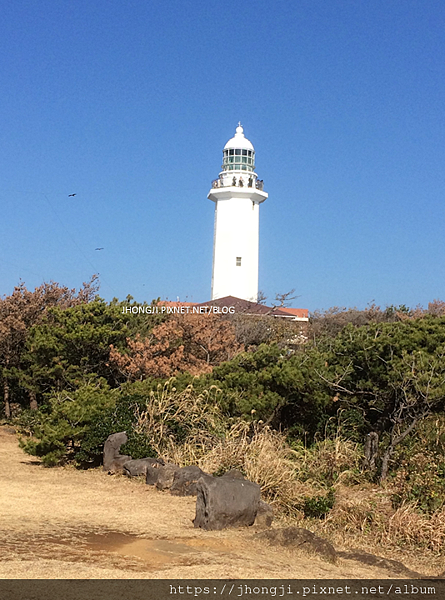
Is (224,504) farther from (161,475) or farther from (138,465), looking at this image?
(138,465)

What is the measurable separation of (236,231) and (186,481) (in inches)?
1357

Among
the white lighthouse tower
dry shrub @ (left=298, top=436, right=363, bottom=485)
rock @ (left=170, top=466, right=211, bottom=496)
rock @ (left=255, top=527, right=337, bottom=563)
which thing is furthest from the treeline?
the white lighthouse tower

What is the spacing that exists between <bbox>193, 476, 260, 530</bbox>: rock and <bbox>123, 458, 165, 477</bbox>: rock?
3.08 meters

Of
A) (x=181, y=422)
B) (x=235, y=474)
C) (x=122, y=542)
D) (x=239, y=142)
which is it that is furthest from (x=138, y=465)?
(x=239, y=142)

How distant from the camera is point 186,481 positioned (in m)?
10.2

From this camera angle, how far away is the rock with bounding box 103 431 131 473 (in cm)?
1160

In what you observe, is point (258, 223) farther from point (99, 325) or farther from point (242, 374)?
point (242, 374)

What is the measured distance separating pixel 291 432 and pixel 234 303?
927 inches

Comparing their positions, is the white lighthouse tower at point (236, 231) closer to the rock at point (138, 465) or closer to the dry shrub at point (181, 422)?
the dry shrub at point (181, 422)

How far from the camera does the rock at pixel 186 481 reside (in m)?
10.0

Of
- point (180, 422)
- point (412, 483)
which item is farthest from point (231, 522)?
point (180, 422)

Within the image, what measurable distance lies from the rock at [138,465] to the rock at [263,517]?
2.94 metres

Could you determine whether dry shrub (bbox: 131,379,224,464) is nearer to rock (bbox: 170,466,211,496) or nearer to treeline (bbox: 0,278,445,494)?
treeline (bbox: 0,278,445,494)

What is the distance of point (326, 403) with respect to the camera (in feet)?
39.4
